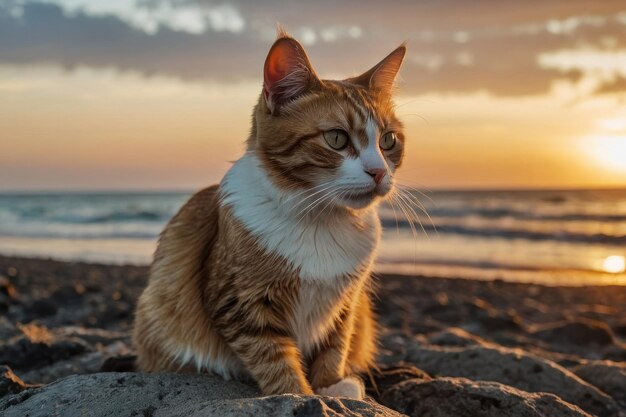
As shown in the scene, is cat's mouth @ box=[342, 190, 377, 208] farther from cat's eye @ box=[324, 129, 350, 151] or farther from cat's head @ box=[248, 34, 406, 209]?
cat's eye @ box=[324, 129, 350, 151]

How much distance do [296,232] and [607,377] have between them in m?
2.62

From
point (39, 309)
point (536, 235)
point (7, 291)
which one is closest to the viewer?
point (39, 309)

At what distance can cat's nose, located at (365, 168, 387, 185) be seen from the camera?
2646 millimetres

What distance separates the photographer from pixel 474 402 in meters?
2.98

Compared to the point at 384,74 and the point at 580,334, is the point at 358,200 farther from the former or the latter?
the point at 580,334

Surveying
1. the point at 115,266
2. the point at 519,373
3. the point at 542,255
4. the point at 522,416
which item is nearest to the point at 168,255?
the point at 522,416

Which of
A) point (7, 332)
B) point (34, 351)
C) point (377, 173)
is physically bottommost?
point (7, 332)

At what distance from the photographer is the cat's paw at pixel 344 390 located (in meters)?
2.91

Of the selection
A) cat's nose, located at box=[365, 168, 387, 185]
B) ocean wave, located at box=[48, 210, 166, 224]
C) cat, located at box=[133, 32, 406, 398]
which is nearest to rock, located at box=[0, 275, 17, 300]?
cat, located at box=[133, 32, 406, 398]

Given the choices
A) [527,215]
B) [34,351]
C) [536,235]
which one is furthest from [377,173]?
[527,215]

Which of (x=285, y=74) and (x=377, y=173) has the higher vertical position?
(x=285, y=74)

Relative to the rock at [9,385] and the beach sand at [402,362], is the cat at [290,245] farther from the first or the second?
the rock at [9,385]

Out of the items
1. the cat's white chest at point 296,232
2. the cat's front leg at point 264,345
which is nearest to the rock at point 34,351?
the cat's front leg at point 264,345

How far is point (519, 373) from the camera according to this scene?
12.6ft
